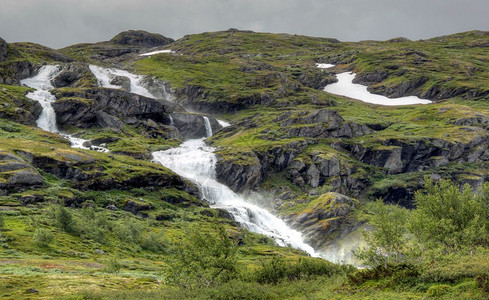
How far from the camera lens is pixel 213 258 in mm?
33469

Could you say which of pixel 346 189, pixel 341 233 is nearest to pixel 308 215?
pixel 341 233

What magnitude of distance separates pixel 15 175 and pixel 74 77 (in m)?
121

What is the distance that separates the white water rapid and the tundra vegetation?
3.30 metres

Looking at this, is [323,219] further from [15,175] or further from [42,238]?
[15,175]

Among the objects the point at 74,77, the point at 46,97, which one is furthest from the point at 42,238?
the point at 74,77

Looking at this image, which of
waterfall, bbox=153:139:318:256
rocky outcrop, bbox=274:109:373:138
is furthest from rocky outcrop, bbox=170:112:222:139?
rocky outcrop, bbox=274:109:373:138

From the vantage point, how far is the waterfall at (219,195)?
91.3 metres

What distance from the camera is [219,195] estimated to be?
108625 millimetres

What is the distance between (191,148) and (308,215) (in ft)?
188

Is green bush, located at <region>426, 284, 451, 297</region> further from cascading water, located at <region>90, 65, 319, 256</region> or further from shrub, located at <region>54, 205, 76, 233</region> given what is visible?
cascading water, located at <region>90, 65, 319, 256</region>

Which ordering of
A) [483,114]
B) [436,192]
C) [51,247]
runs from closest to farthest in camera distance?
[436,192] → [51,247] → [483,114]

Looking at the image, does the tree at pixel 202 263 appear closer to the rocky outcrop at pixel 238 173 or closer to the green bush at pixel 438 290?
the green bush at pixel 438 290

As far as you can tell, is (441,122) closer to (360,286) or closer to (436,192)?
(436,192)

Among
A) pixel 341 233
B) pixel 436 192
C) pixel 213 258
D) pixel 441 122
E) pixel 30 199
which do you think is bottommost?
pixel 341 233
